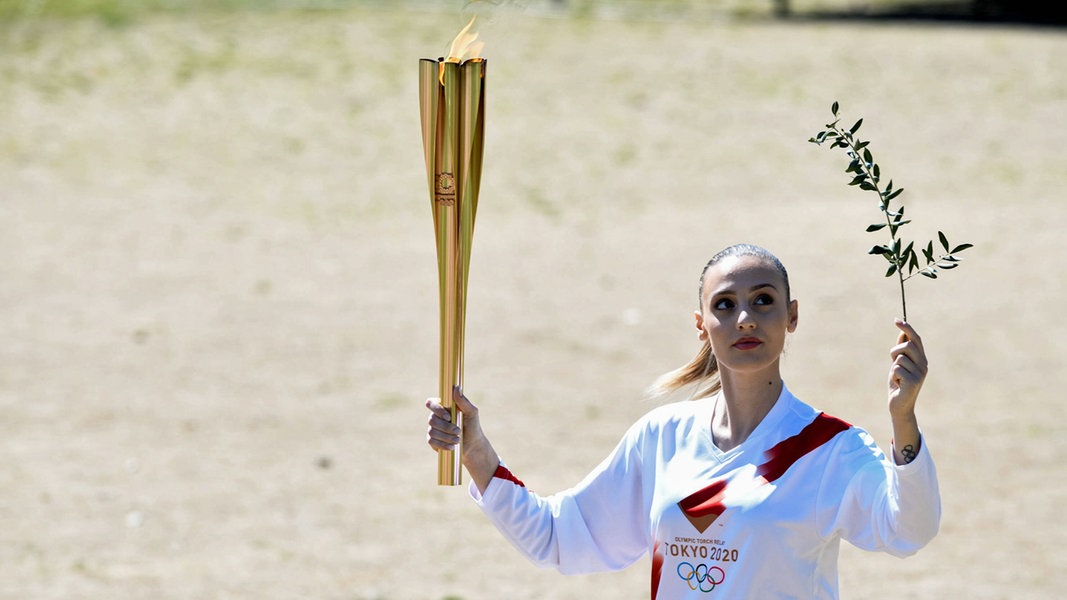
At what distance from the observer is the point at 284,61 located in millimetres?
19219

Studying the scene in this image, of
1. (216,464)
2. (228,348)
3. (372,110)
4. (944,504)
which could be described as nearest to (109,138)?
(372,110)

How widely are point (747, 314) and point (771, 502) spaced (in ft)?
1.36

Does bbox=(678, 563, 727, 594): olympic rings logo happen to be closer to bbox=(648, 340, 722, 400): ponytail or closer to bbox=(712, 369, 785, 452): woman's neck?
bbox=(712, 369, 785, 452): woman's neck

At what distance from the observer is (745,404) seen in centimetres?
325

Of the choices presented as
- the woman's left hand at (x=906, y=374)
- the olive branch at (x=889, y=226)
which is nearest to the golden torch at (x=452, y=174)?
the olive branch at (x=889, y=226)

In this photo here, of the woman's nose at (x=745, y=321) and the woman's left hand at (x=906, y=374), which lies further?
the woman's nose at (x=745, y=321)

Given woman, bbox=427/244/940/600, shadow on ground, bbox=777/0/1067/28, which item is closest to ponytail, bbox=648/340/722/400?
woman, bbox=427/244/940/600

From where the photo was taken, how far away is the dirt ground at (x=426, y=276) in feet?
24.8

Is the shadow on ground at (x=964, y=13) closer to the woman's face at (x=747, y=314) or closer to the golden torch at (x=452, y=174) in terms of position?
the golden torch at (x=452, y=174)

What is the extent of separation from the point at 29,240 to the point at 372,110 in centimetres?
532

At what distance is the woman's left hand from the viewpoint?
2832mm

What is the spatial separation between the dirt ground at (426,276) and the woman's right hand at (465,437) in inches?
136

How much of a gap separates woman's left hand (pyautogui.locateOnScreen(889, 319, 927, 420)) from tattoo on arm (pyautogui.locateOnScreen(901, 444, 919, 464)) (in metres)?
0.06

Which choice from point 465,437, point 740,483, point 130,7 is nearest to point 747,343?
point 740,483
